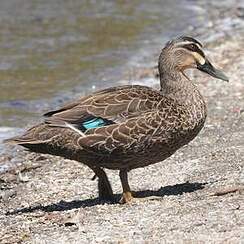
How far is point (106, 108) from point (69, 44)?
9.22 metres

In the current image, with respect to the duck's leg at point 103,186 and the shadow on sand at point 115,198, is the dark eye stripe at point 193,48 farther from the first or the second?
the duck's leg at point 103,186

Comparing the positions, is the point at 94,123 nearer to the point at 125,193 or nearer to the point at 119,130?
the point at 119,130

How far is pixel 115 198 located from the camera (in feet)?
28.4

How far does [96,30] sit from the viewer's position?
60.7 ft

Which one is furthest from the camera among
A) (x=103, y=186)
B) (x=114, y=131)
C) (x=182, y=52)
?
(x=182, y=52)

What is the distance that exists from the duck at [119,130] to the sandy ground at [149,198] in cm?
38

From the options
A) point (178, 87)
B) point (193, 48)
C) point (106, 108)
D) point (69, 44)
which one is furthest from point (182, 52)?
point (69, 44)

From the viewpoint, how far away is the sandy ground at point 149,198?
7.08 meters

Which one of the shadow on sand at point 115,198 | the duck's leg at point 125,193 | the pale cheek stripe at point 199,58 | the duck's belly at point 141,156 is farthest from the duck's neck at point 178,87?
→ the duck's leg at point 125,193

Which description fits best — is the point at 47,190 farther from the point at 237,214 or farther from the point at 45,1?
the point at 45,1

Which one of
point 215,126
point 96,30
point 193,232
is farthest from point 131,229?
point 96,30

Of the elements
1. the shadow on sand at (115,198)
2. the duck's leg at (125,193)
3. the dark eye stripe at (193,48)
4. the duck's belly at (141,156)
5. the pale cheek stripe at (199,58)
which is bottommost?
the shadow on sand at (115,198)

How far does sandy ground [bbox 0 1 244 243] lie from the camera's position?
7078 millimetres

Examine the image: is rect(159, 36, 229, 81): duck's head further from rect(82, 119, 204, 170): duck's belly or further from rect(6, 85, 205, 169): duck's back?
rect(82, 119, 204, 170): duck's belly
